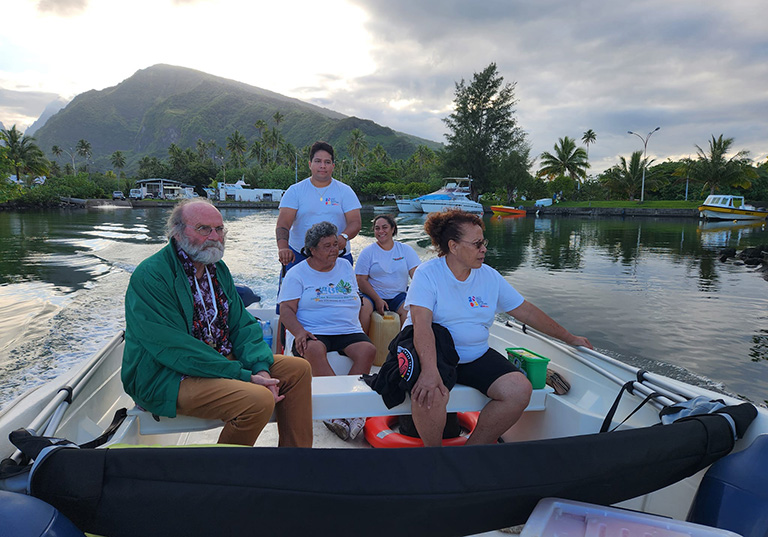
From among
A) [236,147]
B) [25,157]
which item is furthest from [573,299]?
[236,147]

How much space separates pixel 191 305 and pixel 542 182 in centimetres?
5126

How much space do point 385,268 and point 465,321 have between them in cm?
187

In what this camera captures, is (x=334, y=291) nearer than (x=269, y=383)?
No

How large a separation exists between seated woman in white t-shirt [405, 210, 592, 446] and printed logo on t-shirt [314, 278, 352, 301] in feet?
2.93

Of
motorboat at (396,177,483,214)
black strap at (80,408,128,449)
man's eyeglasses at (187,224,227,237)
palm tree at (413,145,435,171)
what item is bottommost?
black strap at (80,408,128,449)

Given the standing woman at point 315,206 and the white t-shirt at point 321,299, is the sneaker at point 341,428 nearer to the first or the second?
the white t-shirt at point 321,299

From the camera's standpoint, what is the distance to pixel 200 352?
6.46ft

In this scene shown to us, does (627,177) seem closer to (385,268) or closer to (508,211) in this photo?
(508,211)

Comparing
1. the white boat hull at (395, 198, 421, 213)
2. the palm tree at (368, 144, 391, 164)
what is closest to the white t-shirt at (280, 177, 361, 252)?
the white boat hull at (395, 198, 421, 213)

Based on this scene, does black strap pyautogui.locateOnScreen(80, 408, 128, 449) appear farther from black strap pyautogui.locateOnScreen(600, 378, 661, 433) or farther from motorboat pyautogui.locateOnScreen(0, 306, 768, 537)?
black strap pyautogui.locateOnScreen(600, 378, 661, 433)

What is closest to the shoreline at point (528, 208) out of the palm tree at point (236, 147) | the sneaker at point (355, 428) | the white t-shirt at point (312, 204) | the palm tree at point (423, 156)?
the palm tree at point (236, 147)

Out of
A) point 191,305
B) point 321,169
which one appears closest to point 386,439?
point 191,305

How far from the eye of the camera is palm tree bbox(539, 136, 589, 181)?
5197 centimetres

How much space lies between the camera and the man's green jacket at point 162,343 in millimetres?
1905
